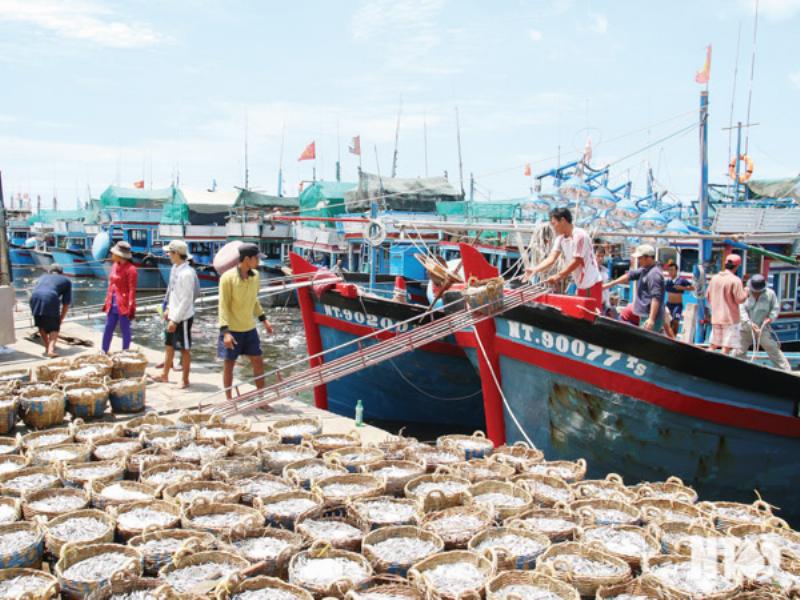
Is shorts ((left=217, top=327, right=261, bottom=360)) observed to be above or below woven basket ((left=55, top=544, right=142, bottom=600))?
above

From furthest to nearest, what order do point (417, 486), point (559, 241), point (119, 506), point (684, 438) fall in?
1. point (559, 241)
2. point (684, 438)
3. point (417, 486)
4. point (119, 506)

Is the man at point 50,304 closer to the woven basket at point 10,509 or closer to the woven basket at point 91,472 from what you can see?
the woven basket at point 91,472

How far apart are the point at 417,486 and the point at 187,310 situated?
428 cm

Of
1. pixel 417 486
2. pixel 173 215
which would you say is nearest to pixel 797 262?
pixel 417 486

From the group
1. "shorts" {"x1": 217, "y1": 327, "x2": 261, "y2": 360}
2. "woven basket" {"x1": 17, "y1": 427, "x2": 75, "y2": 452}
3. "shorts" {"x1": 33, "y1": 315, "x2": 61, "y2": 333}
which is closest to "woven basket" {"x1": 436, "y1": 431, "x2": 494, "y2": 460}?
"shorts" {"x1": 217, "y1": 327, "x2": 261, "y2": 360}

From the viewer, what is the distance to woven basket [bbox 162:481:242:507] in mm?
4137

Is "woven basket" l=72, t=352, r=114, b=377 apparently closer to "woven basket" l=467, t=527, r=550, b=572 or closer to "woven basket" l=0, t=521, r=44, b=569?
"woven basket" l=0, t=521, r=44, b=569

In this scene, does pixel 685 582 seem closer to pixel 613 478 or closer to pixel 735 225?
pixel 613 478

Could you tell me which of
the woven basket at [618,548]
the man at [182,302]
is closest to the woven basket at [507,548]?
the woven basket at [618,548]

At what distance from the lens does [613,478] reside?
5164 mm

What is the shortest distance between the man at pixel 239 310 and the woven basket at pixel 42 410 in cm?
152

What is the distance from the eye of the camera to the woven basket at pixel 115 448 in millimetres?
5020

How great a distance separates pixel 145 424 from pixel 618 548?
3.89m

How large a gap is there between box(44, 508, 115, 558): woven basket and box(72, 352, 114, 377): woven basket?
12.2ft
